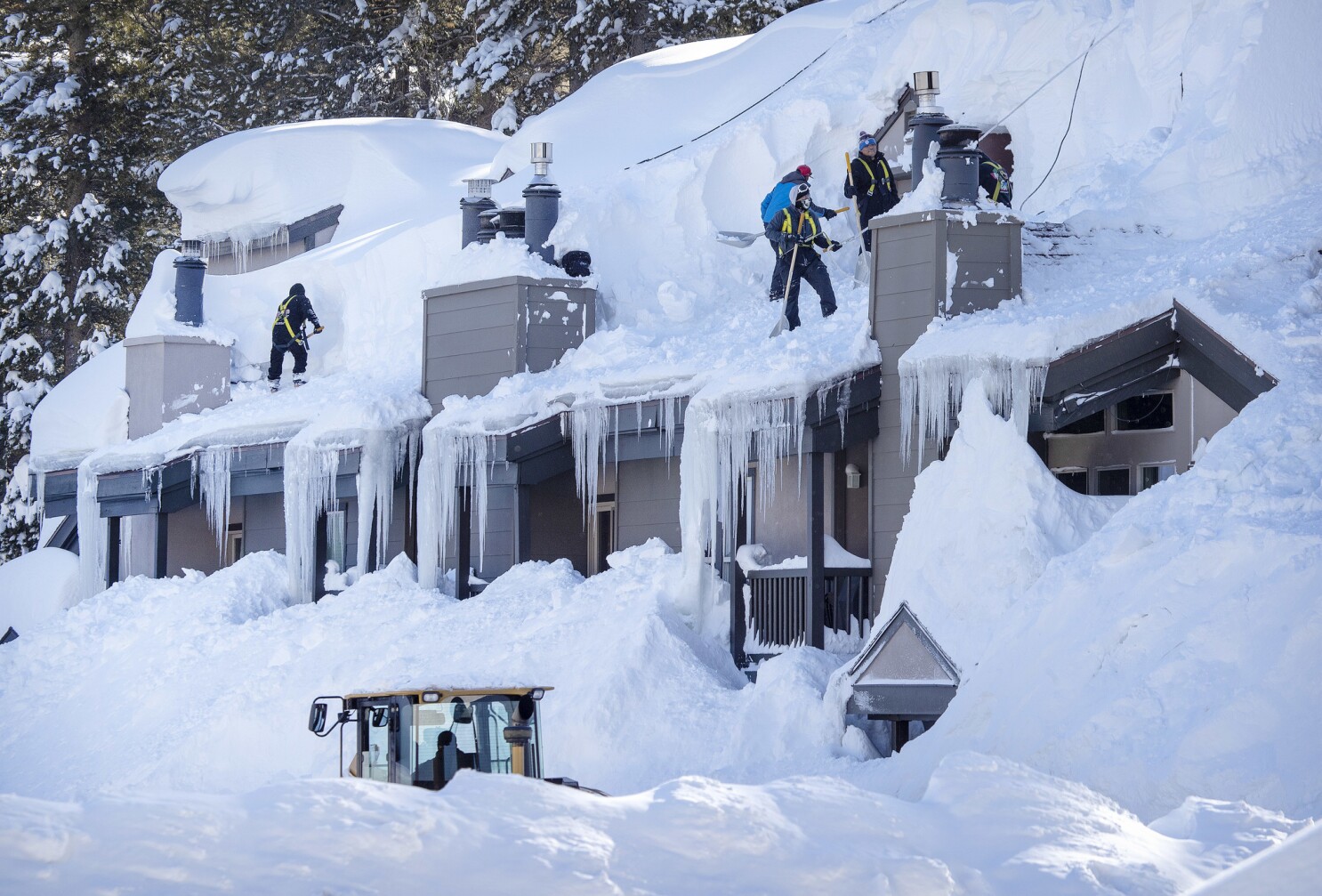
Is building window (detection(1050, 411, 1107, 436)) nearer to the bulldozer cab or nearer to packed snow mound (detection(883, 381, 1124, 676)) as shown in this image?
packed snow mound (detection(883, 381, 1124, 676))

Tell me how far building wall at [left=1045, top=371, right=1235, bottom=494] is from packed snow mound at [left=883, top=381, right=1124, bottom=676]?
1211mm

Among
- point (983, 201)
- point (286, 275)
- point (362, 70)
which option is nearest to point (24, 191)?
point (362, 70)

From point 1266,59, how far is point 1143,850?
1217 cm

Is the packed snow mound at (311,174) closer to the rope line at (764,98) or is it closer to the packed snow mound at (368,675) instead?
the rope line at (764,98)

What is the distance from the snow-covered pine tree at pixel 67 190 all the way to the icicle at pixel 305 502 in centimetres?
1644

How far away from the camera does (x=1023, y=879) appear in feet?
24.4

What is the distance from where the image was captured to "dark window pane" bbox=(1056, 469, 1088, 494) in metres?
15.7

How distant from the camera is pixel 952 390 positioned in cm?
1519

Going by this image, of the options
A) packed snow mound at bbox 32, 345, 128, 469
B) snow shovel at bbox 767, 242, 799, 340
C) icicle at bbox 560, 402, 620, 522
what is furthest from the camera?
packed snow mound at bbox 32, 345, 128, 469

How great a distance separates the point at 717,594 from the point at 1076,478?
3.48 metres

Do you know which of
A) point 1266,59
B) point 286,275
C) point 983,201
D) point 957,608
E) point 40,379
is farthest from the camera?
point 40,379

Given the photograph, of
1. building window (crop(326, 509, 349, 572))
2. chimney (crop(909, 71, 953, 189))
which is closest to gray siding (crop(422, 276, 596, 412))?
building window (crop(326, 509, 349, 572))

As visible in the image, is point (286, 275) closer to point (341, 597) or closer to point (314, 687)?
point (341, 597)

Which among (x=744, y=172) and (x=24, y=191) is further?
(x=24, y=191)
